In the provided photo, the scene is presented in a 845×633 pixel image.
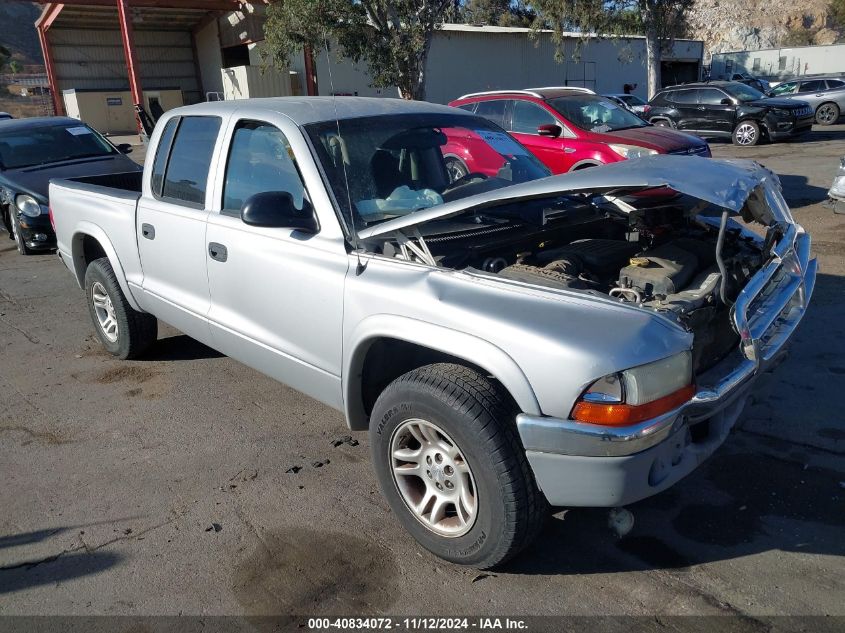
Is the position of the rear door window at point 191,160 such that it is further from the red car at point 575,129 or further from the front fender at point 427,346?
the red car at point 575,129

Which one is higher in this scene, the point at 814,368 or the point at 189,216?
the point at 189,216

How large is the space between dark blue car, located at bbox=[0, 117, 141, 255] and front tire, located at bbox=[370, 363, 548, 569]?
6.96 metres

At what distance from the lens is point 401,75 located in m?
19.0

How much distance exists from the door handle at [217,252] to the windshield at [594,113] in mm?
6984

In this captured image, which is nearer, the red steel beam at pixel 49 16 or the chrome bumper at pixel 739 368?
the chrome bumper at pixel 739 368

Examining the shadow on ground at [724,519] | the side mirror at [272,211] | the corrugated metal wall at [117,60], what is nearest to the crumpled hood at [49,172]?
the side mirror at [272,211]

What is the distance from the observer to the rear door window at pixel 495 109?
10.4 meters

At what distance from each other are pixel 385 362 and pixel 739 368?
1.56 metres

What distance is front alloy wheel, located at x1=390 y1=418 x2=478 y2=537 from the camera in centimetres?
287

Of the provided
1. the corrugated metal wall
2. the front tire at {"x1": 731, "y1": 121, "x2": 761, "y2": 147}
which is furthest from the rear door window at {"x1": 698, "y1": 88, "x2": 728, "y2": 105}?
the corrugated metal wall

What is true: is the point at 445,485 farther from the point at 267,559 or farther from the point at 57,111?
the point at 57,111

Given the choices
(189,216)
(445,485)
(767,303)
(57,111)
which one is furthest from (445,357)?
(57,111)

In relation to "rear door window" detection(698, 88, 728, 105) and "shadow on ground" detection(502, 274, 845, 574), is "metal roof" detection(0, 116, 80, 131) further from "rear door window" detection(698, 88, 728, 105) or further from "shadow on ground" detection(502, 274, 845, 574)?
"rear door window" detection(698, 88, 728, 105)

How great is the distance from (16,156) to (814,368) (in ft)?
31.8
